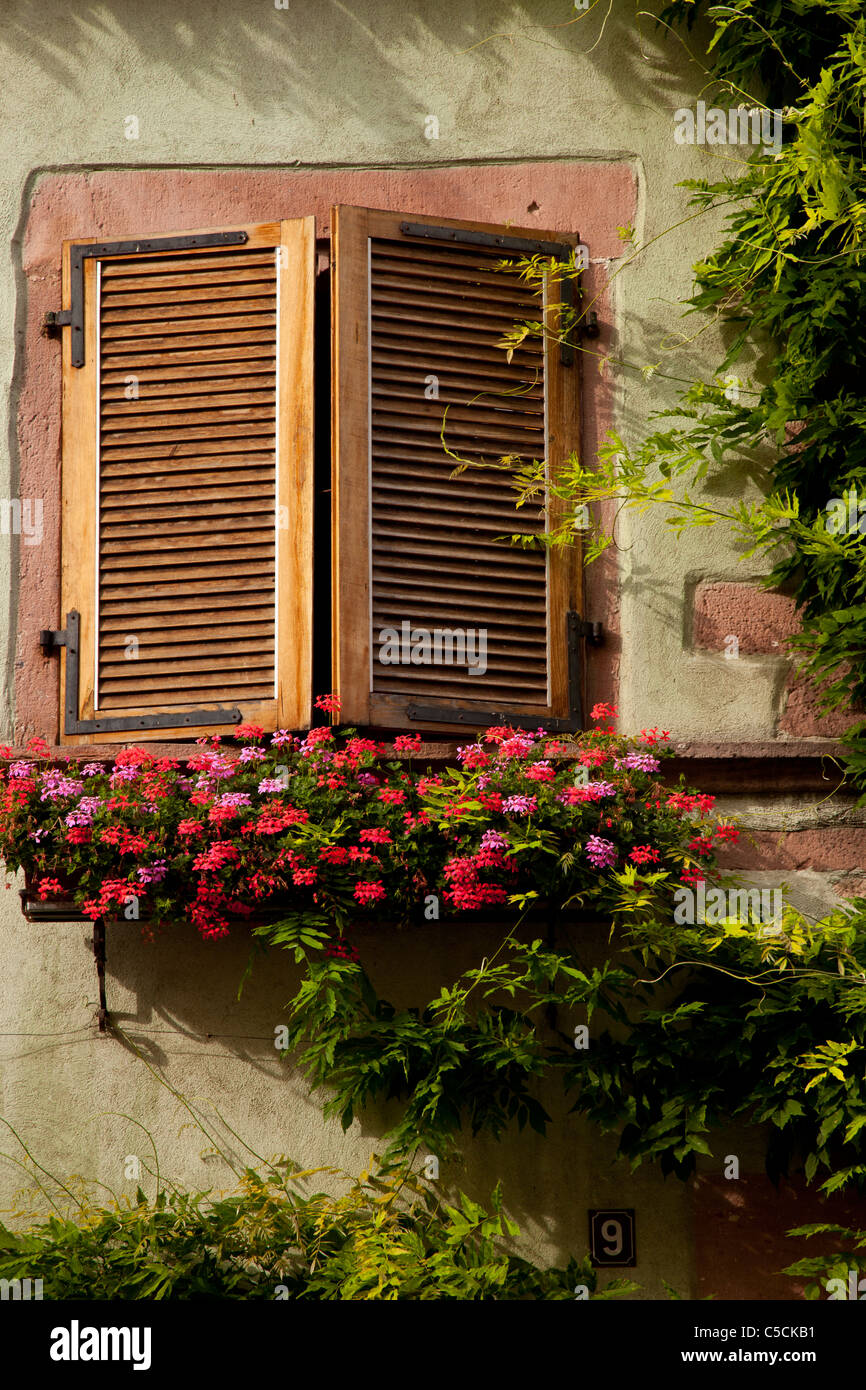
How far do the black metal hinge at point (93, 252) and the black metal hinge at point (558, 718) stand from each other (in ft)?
5.65

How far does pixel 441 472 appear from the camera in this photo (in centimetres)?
571

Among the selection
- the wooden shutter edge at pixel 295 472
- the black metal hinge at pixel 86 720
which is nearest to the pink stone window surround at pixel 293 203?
the wooden shutter edge at pixel 295 472

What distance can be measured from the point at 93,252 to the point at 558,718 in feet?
7.46

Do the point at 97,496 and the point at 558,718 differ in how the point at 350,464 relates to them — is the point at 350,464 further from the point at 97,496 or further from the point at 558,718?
the point at 558,718

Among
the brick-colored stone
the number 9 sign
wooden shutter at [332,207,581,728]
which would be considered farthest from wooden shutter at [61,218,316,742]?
the number 9 sign

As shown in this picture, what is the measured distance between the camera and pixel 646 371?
231 inches

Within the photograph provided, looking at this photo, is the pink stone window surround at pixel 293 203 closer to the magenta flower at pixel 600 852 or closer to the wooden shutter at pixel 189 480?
the wooden shutter at pixel 189 480

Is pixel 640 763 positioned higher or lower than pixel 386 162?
lower

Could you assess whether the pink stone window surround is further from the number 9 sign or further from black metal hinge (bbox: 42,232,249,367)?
the number 9 sign

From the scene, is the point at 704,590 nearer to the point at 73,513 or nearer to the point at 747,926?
the point at 747,926

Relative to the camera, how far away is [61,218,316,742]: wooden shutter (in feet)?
18.3

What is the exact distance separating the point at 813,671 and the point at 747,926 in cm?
95

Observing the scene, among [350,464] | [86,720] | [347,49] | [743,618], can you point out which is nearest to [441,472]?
[350,464]
